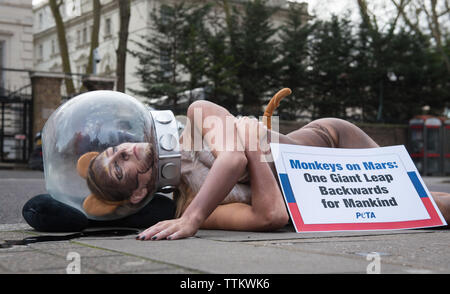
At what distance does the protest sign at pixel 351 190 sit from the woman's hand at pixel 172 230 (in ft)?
2.32

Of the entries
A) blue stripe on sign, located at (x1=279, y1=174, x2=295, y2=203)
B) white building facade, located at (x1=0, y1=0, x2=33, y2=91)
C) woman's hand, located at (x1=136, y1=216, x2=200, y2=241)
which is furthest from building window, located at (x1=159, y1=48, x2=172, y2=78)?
woman's hand, located at (x1=136, y1=216, x2=200, y2=241)

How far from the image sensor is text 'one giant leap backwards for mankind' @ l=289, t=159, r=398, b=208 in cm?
381

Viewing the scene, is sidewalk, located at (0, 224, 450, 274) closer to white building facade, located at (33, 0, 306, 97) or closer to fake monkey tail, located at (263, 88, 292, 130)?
fake monkey tail, located at (263, 88, 292, 130)

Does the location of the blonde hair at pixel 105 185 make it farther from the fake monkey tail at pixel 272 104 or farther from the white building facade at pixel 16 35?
the white building facade at pixel 16 35

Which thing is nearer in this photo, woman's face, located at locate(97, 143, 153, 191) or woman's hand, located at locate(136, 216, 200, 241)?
woman's hand, located at locate(136, 216, 200, 241)

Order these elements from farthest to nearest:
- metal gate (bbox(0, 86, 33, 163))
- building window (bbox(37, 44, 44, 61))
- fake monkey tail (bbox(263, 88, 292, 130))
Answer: building window (bbox(37, 44, 44, 61)), metal gate (bbox(0, 86, 33, 163)), fake monkey tail (bbox(263, 88, 292, 130))

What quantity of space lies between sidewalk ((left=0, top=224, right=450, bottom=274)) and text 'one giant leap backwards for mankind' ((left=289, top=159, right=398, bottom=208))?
0.37 metres

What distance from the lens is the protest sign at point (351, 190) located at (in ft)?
12.1

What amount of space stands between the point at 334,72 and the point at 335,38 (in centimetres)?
153

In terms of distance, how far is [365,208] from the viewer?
3.80 meters

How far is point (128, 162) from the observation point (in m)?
3.27

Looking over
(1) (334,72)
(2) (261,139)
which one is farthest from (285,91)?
(1) (334,72)

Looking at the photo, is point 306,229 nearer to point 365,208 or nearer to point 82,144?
point 365,208

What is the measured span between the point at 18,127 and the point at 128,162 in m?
16.9
